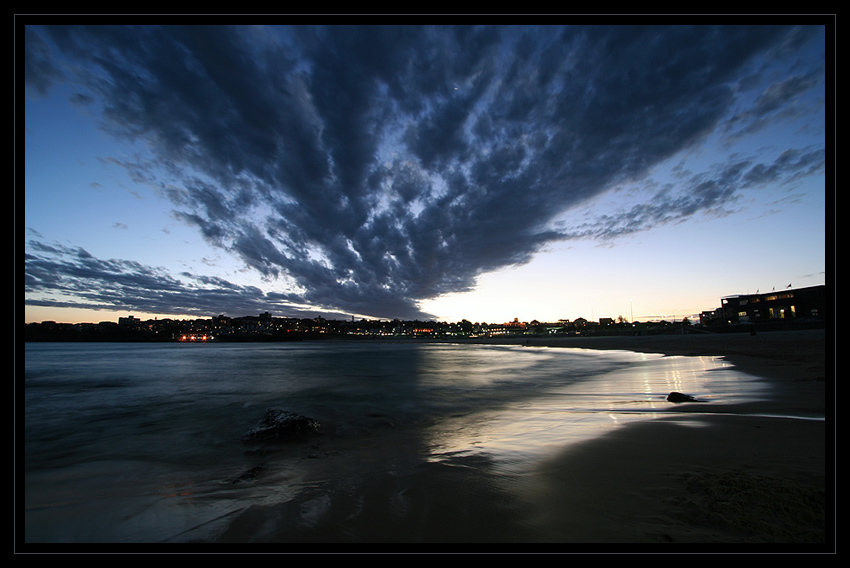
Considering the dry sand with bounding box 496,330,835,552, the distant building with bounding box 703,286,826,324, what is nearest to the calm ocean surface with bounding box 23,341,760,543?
the dry sand with bounding box 496,330,835,552

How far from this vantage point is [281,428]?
6684mm

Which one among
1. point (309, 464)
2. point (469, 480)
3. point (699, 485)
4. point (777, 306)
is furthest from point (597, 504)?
point (777, 306)

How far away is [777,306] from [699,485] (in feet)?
363

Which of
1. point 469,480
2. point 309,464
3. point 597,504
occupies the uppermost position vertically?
point 597,504

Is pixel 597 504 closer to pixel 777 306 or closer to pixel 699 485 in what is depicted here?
pixel 699 485

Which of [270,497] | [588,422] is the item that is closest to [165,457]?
[270,497]

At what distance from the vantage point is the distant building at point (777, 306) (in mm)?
70562

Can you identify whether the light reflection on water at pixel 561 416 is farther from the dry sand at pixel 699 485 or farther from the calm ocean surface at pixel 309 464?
the dry sand at pixel 699 485

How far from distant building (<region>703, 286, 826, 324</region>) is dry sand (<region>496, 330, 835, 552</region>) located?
308ft

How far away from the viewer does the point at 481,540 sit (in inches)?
101

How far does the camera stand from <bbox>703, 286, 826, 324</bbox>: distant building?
70.6 meters

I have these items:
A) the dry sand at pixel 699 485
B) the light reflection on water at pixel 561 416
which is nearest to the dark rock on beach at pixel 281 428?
the light reflection on water at pixel 561 416
